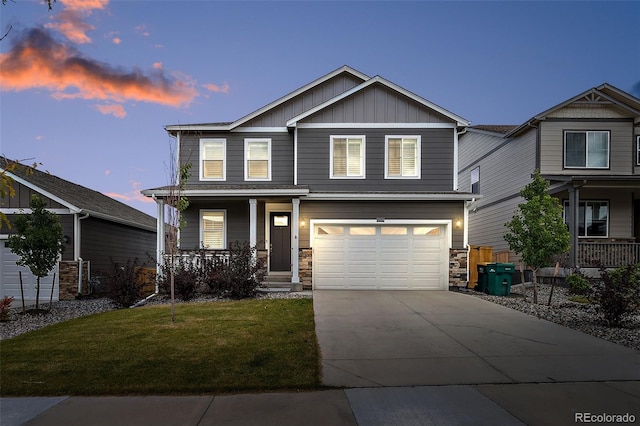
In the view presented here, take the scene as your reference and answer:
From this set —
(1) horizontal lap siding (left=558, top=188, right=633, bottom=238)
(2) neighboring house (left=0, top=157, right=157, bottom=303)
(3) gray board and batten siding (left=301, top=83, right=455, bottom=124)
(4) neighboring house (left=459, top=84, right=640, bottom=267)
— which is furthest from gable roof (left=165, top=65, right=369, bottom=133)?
(1) horizontal lap siding (left=558, top=188, right=633, bottom=238)

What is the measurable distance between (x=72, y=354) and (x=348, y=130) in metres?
11.0

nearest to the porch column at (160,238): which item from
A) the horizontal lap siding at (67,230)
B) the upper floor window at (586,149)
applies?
the horizontal lap siding at (67,230)

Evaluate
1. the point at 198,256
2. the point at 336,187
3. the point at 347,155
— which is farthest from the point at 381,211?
the point at 198,256

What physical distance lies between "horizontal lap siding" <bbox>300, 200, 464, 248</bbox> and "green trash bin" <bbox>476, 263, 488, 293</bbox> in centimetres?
102

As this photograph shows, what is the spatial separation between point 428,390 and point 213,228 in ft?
37.0

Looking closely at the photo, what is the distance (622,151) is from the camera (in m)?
16.3

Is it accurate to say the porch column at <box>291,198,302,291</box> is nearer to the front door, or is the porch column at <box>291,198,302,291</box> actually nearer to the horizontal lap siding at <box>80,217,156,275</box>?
the front door

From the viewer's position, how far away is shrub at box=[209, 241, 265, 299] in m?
11.2

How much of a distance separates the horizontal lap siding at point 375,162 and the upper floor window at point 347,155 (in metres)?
0.19

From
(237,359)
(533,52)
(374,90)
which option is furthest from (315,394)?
(533,52)

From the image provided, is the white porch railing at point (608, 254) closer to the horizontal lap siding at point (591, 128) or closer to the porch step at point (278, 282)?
→ the horizontal lap siding at point (591, 128)

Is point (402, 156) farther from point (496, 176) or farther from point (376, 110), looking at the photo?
point (496, 176)

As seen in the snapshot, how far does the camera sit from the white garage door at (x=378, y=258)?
13.6m

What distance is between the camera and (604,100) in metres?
16.2
